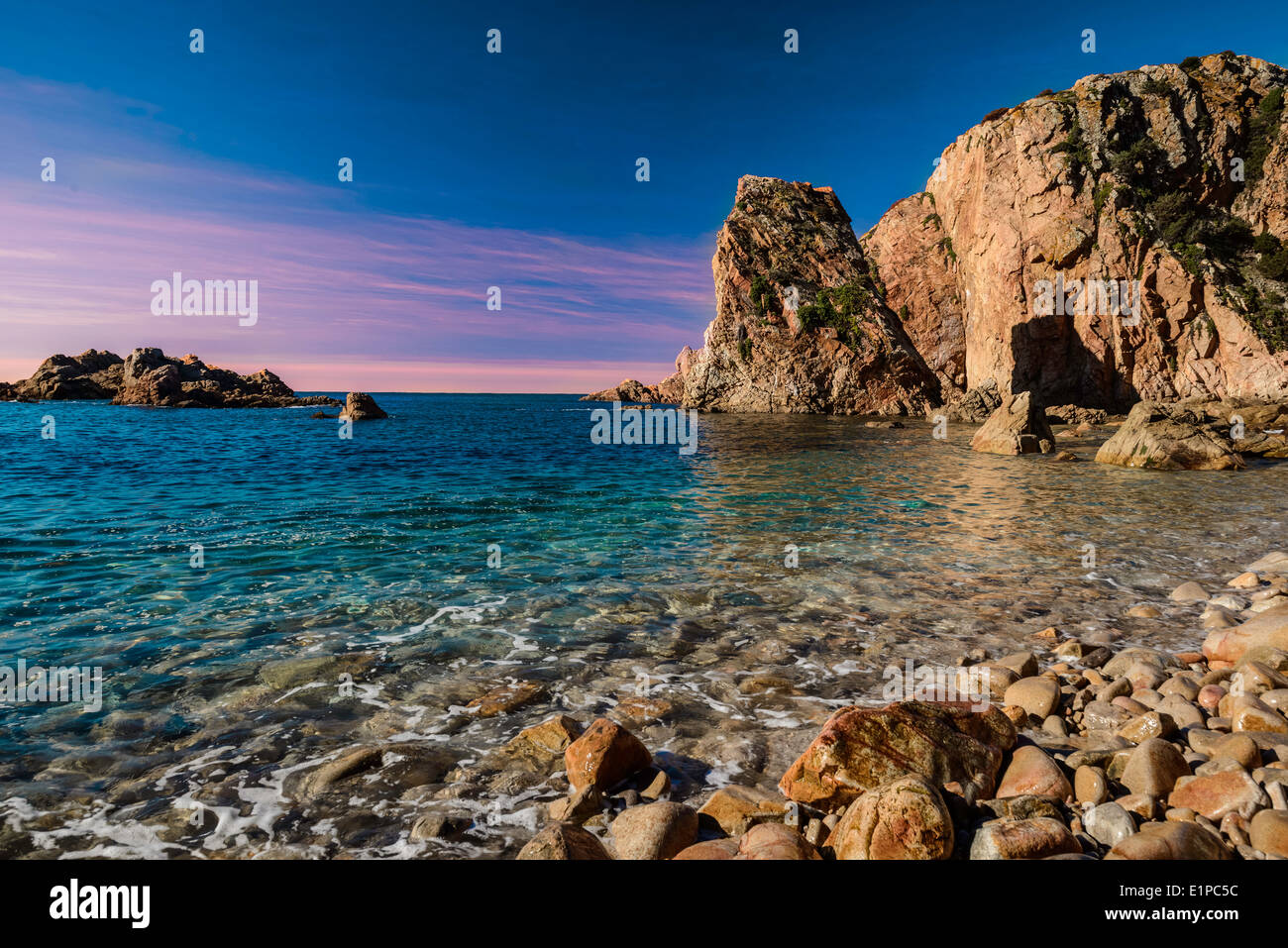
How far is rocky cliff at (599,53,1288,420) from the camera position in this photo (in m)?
49.9

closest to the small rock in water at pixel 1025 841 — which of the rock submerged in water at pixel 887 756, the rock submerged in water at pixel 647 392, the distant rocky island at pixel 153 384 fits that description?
the rock submerged in water at pixel 887 756

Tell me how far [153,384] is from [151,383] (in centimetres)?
36

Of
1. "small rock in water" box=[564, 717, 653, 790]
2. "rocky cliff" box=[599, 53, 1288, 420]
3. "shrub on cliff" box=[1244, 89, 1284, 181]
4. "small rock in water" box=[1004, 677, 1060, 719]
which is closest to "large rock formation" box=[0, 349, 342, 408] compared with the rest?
"rocky cliff" box=[599, 53, 1288, 420]

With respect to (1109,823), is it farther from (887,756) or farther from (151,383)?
(151,383)

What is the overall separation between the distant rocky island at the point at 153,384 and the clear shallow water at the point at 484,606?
66527 millimetres

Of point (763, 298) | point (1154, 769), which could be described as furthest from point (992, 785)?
point (763, 298)

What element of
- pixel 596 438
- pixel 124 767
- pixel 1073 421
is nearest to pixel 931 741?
pixel 124 767

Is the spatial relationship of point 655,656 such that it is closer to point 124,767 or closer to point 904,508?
point 124,767

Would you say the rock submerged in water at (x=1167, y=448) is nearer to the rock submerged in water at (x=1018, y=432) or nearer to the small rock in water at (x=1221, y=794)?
the rock submerged in water at (x=1018, y=432)

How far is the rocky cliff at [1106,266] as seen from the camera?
4988 centimetres

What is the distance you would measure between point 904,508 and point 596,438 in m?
32.5

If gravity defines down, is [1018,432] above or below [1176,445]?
above

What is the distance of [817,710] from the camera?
584 cm

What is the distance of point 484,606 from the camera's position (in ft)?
29.4
